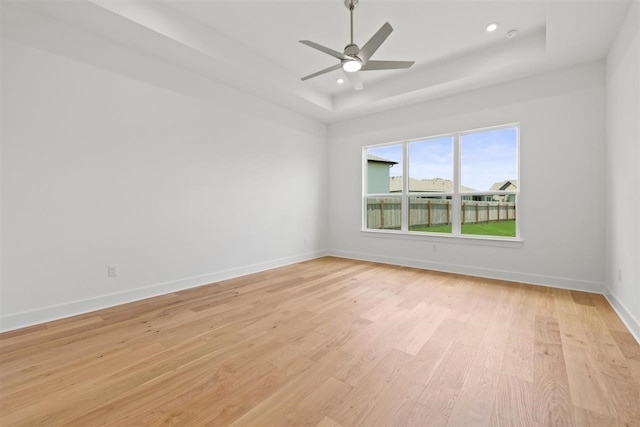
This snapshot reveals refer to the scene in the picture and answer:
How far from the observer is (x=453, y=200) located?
4492mm

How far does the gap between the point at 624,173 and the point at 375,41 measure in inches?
107

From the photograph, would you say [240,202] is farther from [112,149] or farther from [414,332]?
[414,332]

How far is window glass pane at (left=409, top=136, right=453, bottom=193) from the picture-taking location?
15.1ft

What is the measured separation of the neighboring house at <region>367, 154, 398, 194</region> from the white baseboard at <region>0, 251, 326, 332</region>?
274cm

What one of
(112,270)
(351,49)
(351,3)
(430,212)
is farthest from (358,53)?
(112,270)

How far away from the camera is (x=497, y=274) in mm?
4031

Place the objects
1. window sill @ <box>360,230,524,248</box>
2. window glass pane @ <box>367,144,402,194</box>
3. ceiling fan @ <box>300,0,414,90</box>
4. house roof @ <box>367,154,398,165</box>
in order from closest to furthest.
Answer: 1. ceiling fan @ <box>300,0,414,90</box>
2. window sill @ <box>360,230,524,248</box>
3. window glass pane @ <box>367,144,402,194</box>
4. house roof @ <box>367,154,398,165</box>

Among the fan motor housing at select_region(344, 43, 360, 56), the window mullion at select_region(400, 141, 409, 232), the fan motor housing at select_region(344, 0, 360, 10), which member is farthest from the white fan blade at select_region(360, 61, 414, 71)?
the window mullion at select_region(400, 141, 409, 232)

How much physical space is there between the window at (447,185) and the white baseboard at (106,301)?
9.14 feet

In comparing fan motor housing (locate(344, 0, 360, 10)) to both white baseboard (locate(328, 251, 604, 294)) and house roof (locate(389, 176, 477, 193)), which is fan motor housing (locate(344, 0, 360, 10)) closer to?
house roof (locate(389, 176, 477, 193))

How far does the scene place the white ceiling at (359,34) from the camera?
2.65 m

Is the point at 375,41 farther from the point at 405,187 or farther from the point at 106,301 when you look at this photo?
the point at 106,301

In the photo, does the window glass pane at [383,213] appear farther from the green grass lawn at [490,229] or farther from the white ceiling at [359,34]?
the white ceiling at [359,34]

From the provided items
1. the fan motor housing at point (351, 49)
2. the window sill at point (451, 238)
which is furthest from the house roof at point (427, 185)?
the fan motor housing at point (351, 49)
